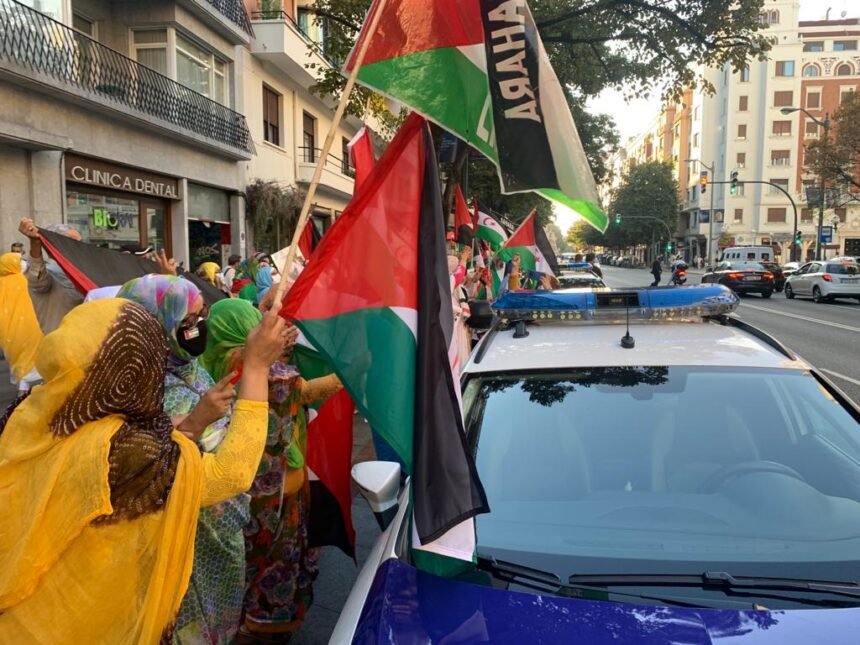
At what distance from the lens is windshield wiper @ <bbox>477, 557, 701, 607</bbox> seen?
6.14ft

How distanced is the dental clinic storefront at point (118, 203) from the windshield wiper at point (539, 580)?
44.7ft

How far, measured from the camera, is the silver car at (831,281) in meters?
24.3

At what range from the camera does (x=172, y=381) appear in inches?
101

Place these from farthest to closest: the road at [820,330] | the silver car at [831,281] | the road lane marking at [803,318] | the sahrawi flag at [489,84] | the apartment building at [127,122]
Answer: the silver car at [831,281]
the road lane marking at [803,318]
the apartment building at [127,122]
the road at [820,330]
the sahrawi flag at [489,84]

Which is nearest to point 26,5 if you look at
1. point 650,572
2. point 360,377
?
point 360,377

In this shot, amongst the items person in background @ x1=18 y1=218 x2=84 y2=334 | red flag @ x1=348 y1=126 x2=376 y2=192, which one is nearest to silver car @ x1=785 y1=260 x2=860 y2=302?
red flag @ x1=348 y1=126 x2=376 y2=192

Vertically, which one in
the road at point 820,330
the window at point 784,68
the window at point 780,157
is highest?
the window at point 784,68

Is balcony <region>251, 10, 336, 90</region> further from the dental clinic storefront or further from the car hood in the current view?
the car hood

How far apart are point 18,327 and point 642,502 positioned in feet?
12.7

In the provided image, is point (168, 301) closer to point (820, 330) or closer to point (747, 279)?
point (820, 330)

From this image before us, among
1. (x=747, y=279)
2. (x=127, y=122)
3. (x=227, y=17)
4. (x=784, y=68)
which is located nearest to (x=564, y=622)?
(x=127, y=122)

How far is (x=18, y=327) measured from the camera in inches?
168

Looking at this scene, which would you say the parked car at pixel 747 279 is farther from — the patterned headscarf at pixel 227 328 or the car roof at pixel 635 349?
the patterned headscarf at pixel 227 328

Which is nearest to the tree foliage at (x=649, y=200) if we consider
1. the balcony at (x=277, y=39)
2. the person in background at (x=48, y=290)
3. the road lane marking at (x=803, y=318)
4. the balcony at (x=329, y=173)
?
the balcony at (x=329, y=173)
